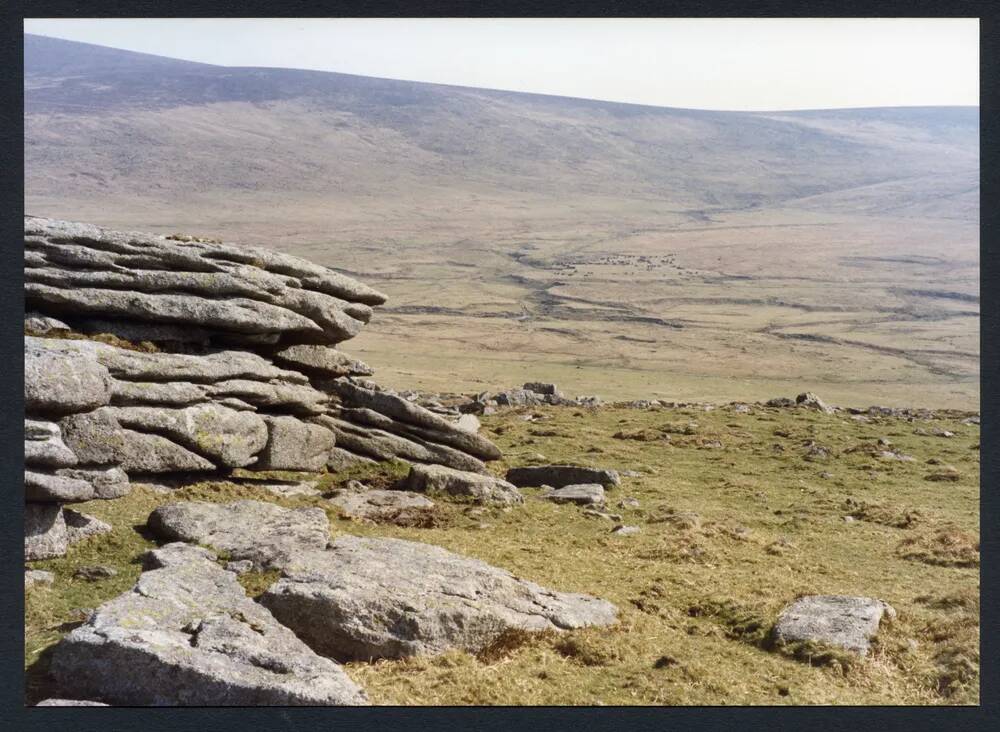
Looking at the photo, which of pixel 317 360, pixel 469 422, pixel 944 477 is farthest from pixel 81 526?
pixel 944 477

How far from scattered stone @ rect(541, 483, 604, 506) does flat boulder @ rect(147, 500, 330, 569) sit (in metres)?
7.67

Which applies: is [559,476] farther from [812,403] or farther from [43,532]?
[812,403]

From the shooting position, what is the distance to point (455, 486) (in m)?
25.0

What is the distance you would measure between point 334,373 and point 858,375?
94199 mm

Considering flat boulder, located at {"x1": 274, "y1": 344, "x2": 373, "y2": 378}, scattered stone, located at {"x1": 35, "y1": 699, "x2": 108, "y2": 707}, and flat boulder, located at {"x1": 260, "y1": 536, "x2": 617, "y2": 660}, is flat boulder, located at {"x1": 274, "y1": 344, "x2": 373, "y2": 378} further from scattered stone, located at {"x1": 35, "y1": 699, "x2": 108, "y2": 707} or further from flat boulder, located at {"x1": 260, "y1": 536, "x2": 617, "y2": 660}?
scattered stone, located at {"x1": 35, "y1": 699, "x2": 108, "y2": 707}

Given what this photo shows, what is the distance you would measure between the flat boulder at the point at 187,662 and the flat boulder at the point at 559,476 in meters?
14.4

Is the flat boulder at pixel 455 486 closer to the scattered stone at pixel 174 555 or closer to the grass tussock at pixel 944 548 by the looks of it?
the scattered stone at pixel 174 555

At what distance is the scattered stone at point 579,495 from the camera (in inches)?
1007

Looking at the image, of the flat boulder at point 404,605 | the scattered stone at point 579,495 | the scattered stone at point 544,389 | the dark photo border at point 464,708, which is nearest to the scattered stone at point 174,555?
the flat boulder at point 404,605

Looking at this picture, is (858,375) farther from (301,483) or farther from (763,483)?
(301,483)

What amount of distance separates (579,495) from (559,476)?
2.06m

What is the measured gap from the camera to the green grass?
1410 cm

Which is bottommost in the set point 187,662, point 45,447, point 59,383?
point 187,662

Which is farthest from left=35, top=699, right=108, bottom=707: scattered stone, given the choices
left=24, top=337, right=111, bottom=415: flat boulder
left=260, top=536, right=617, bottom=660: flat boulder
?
left=24, top=337, right=111, bottom=415: flat boulder
